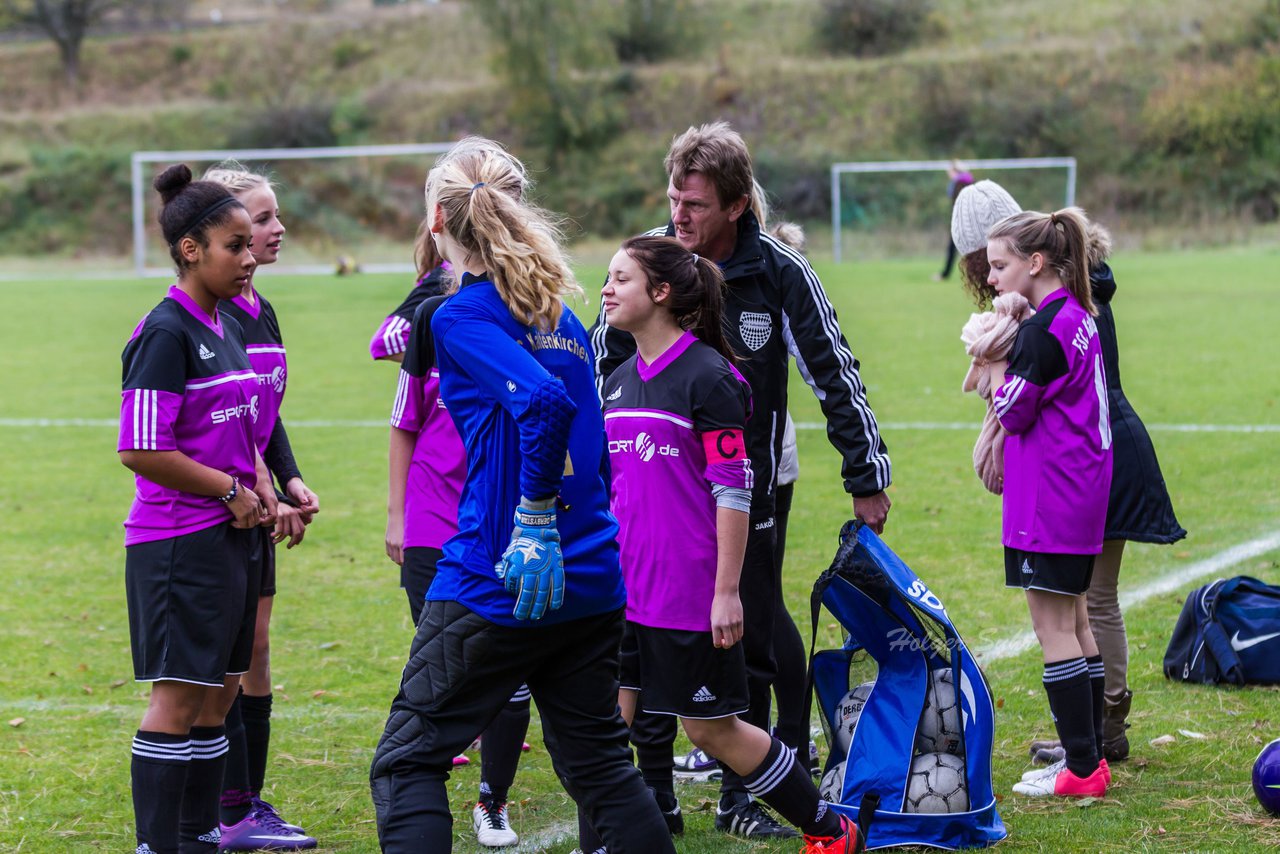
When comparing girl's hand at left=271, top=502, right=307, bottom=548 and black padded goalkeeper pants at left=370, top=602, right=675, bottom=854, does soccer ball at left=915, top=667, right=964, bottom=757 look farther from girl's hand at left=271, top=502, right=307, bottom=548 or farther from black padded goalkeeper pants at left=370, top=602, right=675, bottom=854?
girl's hand at left=271, top=502, right=307, bottom=548

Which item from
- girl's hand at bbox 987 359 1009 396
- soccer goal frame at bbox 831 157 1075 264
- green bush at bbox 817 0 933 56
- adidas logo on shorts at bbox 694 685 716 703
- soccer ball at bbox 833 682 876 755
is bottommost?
soccer ball at bbox 833 682 876 755

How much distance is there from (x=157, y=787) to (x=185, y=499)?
29.1 inches

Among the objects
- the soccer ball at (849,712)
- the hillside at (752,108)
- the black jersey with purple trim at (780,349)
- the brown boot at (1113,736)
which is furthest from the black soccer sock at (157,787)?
the hillside at (752,108)

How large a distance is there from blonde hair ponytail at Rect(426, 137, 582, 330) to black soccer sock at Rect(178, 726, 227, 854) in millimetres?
1596

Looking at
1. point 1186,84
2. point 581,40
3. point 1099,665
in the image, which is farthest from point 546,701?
point 581,40

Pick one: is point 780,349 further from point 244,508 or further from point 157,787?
point 157,787

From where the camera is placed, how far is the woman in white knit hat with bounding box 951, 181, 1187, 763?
4.37 meters

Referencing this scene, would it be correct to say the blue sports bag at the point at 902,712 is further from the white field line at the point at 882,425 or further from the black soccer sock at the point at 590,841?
the white field line at the point at 882,425

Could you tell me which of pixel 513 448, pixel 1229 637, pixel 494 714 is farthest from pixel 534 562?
pixel 1229 637

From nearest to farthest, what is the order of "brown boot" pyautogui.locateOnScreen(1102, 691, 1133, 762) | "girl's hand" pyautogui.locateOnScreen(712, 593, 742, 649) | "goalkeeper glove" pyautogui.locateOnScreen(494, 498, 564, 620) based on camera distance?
1. "goalkeeper glove" pyautogui.locateOnScreen(494, 498, 564, 620)
2. "girl's hand" pyautogui.locateOnScreen(712, 593, 742, 649)
3. "brown boot" pyautogui.locateOnScreen(1102, 691, 1133, 762)

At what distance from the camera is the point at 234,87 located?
2456 inches

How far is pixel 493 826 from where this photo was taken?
409cm

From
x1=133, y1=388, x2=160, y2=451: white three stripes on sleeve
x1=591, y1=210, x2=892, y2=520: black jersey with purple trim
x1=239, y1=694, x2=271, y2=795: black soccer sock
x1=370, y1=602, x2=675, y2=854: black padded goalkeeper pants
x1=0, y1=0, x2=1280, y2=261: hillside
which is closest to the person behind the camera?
x1=370, y1=602, x2=675, y2=854: black padded goalkeeper pants

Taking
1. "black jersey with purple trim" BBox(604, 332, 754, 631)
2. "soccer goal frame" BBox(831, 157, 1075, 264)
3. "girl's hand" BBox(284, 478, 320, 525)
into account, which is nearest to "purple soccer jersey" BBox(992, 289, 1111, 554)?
"black jersey with purple trim" BBox(604, 332, 754, 631)
